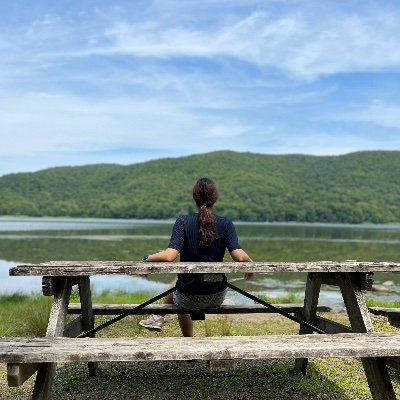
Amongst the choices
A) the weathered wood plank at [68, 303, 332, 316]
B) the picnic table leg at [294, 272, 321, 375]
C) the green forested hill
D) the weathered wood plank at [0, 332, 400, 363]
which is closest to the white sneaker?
the weathered wood plank at [68, 303, 332, 316]

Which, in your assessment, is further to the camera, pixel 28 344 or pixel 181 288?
pixel 181 288

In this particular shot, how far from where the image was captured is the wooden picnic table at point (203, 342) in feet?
10.1

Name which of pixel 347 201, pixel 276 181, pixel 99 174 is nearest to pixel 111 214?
pixel 99 174

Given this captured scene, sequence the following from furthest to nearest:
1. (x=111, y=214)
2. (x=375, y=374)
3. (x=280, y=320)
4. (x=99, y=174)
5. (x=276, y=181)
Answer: (x=99, y=174)
(x=276, y=181)
(x=111, y=214)
(x=280, y=320)
(x=375, y=374)

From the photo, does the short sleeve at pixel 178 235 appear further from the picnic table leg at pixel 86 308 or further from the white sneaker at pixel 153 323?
the white sneaker at pixel 153 323

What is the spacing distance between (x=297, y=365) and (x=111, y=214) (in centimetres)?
12983

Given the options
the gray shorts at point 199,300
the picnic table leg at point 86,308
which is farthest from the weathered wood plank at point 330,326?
the picnic table leg at point 86,308

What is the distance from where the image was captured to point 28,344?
10.7 ft

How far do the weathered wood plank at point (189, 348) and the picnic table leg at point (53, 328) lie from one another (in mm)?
248

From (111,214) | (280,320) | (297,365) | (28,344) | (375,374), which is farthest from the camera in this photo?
(111,214)

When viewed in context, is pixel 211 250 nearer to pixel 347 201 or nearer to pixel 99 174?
pixel 347 201

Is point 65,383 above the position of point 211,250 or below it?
below

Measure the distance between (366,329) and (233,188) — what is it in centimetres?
12935

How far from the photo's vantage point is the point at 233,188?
13300cm
